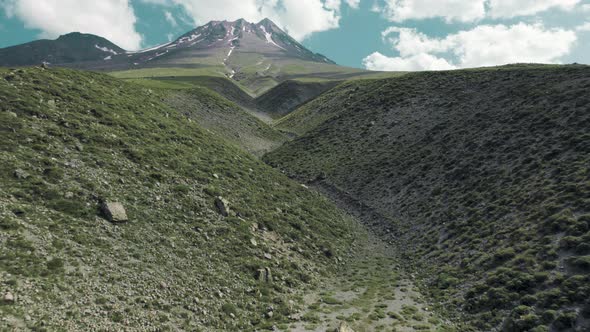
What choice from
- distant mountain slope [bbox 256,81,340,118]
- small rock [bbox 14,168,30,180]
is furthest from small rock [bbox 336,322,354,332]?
distant mountain slope [bbox 256,81,340,118]

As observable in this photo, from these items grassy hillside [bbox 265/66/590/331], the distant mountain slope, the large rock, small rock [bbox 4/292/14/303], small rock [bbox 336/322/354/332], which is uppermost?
the distant mountain slope

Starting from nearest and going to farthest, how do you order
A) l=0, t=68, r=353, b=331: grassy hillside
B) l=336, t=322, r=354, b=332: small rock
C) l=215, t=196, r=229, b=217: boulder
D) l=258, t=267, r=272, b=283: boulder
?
l=0, t=68, r=353, b=331: grassy hillside → l=336, t=322, r=354, b=332: small rock → l=258, t=267, r=272, b=283: boulder → l=215, t=196, r=229, b=217: boulder

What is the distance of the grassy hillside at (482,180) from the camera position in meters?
21.1

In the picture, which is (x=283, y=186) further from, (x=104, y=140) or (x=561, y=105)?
(x=561, y=105)

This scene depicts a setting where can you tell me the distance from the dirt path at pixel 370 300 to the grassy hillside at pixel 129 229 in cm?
174

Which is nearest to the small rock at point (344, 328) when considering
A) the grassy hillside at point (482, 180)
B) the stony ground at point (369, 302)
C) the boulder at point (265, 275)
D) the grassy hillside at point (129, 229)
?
the stony ground at point (369, 302)

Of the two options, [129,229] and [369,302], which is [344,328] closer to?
[369,302]

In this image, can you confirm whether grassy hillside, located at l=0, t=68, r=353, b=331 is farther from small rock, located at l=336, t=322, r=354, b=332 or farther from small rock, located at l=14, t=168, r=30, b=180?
small rock, located at l=336, t=322, r=354, b=332

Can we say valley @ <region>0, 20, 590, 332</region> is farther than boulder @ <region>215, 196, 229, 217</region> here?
No

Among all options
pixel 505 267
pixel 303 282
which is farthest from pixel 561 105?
pixel 303 282

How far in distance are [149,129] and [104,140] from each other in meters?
8.58

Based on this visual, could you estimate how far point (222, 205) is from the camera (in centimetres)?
2991

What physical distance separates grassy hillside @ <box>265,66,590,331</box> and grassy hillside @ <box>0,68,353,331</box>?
35.9ft

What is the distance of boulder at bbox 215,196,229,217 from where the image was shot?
29359mm
